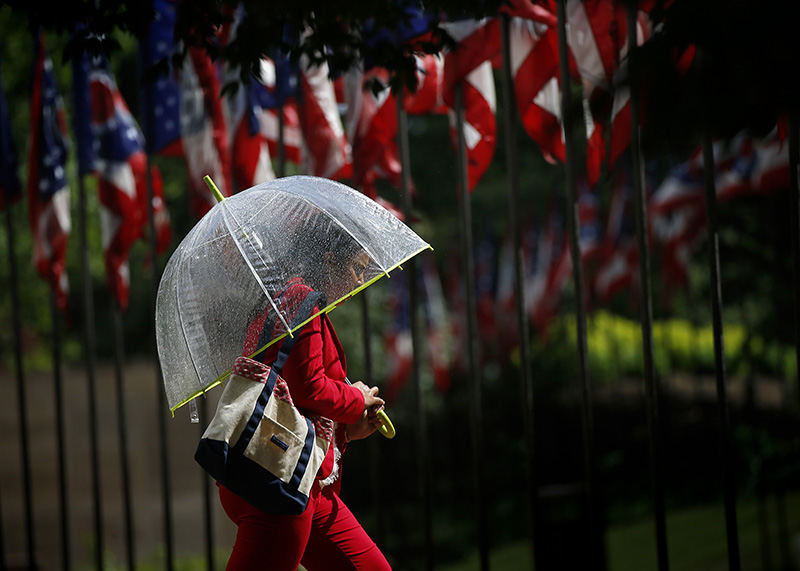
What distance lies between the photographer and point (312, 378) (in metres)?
3.03

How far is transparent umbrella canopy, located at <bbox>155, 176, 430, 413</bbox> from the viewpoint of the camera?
3004mm

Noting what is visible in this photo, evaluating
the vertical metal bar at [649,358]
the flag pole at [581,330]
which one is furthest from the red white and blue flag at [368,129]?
the vertical metal bar at [649,358]

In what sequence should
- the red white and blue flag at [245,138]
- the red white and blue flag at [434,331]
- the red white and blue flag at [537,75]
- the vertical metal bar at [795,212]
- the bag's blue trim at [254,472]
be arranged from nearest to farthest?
1. the bag's blue trim at [254,472]
2. the vertical metal bar at [795,212]
3. the red white and blue flag at [537,75]
4. the red white and blue flag at [245,138]
5. the red white and blue flag at [434,331]

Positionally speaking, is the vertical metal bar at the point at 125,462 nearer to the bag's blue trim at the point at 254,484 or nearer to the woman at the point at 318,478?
the woman at the point at 318,478

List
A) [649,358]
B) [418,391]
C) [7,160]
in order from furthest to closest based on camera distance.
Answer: [7,160]
[418,391]
[649,358]

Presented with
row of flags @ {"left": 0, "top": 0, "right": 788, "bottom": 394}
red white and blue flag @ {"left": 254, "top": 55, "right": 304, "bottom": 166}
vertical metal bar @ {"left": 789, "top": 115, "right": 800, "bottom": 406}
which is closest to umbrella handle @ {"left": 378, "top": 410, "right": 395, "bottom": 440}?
row of flags @ {"left": 0, "top": 0, "right": 788, "bottom": 394}

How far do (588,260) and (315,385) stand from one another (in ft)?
34.1

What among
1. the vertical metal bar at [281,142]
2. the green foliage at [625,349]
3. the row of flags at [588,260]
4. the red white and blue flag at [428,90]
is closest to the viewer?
the vertical metal bar at [281,142]

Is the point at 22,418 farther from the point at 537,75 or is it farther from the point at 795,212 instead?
the point at 795,212

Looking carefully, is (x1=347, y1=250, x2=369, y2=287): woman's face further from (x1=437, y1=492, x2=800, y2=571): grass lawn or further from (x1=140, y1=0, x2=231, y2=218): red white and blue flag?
(x1=437, y1=492, x2=800, y2=571): grass lawn

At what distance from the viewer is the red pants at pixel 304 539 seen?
297cm

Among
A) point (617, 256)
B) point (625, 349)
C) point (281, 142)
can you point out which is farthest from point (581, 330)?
point (625, 349)

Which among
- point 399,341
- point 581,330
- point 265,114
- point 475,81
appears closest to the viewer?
point 581,330

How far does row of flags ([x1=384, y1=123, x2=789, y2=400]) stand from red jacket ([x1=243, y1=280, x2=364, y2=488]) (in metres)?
5.35
